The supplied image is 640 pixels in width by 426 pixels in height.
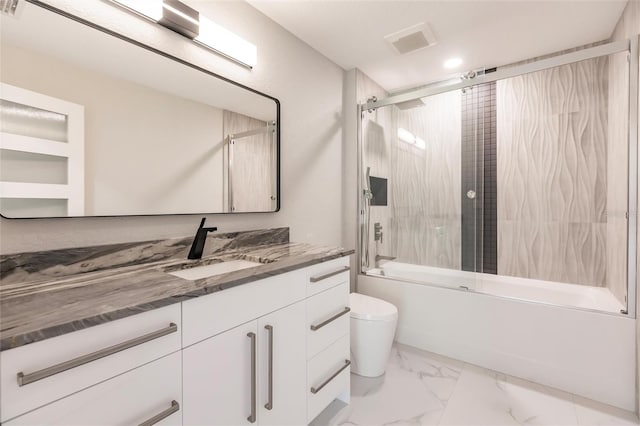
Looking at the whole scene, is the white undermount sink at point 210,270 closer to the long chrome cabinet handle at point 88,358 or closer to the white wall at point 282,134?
the white wall at point 282,134

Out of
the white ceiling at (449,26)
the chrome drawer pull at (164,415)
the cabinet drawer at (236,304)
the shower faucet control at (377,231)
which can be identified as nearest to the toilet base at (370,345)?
the cabinet drawer at (236,304)

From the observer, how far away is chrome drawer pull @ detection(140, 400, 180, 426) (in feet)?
2.60

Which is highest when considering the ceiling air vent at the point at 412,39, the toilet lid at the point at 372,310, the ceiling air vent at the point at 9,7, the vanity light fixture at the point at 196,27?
the ceiling air vent at the point at 412,39

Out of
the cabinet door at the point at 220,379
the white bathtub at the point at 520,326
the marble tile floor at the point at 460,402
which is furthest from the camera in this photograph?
the white bathtub at the point at 520,326

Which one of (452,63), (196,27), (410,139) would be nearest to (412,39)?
(452,63)

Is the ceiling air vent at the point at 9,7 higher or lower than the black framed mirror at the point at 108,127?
higher

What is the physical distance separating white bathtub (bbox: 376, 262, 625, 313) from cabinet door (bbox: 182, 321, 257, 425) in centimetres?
164

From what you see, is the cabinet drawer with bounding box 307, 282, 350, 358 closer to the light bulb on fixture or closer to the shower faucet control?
the shower faucet control

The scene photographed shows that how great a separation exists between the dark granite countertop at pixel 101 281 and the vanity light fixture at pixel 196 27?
1.01 metres

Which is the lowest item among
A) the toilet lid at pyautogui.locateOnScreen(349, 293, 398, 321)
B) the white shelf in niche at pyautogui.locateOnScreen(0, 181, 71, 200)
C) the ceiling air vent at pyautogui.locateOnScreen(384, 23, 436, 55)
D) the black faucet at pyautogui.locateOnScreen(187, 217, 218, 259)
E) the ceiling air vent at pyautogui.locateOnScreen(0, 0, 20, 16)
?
the toilet lid at pyautogui.locateOnScreen(349, 293, 398, 321)

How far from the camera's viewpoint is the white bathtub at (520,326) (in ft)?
5.42

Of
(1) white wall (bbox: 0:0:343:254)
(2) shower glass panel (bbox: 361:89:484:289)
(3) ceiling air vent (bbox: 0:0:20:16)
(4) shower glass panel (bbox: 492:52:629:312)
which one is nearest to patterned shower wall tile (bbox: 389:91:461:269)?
(2) shower glass panel (bbox: 361:89:484:289)

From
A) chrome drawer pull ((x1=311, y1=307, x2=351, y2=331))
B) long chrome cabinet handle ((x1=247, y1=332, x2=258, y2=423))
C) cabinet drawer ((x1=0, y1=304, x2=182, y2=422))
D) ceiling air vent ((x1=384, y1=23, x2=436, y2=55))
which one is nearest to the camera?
cabinet drawer ((x1=0, y1=304, x2=182, y2=422))

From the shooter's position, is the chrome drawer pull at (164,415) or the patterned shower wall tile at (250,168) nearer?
the chrome drawer pull at (164,415)
